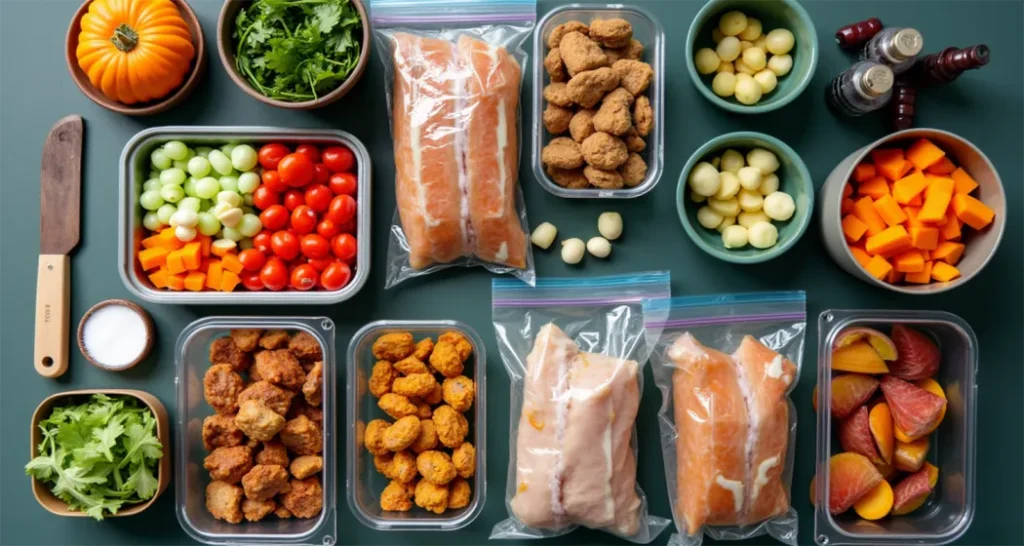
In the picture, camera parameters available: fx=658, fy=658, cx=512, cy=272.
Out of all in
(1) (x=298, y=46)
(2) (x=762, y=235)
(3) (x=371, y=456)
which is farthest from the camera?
(3) (x=371, y=456)

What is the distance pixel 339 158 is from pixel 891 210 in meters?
1.27

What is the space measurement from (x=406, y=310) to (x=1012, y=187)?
1.56m

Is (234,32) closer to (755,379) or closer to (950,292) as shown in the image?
(755,379)

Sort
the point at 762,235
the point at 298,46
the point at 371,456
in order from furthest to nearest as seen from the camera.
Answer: the point at 371,456, the point at 762,235, the point at 298,46

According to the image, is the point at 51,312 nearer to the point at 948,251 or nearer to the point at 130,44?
the point at 130,44

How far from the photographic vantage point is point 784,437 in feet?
4.94

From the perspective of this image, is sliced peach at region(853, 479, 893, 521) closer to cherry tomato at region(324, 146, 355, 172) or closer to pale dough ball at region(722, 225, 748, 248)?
pale dough ball at region(722, 225, 748, 248)

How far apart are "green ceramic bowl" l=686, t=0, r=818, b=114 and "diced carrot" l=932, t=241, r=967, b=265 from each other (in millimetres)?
484

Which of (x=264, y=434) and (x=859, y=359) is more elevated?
(x=859, y=359)

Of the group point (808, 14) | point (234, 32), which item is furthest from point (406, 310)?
point (808, 14)

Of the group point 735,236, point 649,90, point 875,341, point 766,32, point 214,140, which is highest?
point 766,32

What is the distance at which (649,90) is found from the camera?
1570 millimetres

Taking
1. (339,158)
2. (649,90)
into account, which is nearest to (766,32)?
(649,90)

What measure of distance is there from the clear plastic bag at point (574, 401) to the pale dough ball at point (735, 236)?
0.53 feet
